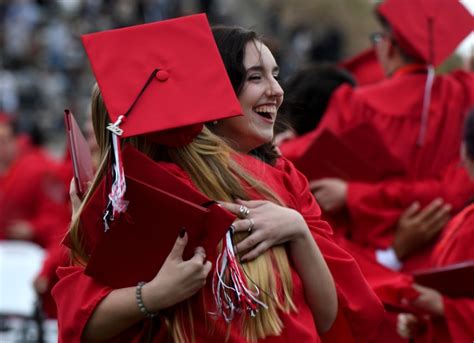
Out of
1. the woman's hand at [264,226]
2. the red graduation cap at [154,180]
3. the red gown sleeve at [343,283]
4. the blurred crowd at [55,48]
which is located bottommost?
the red gown sleeve at [343,283]

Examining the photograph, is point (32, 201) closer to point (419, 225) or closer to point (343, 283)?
point (419, 225)

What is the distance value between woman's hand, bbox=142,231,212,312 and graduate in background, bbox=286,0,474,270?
7.44ft

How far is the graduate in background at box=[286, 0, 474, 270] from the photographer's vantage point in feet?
17.1

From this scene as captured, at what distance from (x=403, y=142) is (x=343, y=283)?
220 cm

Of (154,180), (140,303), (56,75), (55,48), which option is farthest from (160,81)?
(55,48)

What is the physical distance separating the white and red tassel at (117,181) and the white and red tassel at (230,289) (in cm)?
31

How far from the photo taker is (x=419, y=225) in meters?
5.19

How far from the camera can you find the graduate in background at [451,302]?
13.5 feet

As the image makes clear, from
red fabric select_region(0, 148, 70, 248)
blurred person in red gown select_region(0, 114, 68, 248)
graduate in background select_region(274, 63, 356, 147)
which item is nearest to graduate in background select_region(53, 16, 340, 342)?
graduate in background select_region(274, 63, 356, 147)

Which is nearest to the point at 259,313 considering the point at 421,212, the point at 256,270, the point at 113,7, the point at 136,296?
the point at 256,270

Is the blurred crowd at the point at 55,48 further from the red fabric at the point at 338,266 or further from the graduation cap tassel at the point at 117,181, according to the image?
the graduation cap tassel at the point at 117,181

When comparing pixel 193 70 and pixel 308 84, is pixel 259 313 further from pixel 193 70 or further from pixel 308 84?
pixel 308 84

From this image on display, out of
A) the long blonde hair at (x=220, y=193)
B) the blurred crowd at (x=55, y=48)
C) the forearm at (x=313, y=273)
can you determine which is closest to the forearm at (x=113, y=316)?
the long blonde hair at (x=220, y=193)

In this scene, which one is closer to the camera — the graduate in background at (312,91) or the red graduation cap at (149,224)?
the red graduation cap at (149,224)
